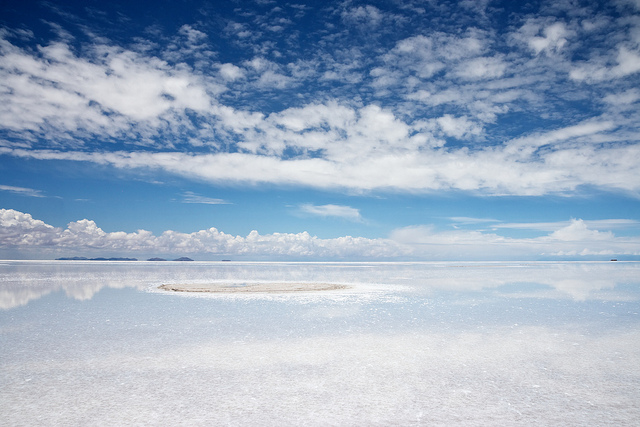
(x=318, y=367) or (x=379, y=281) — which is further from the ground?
(x=379, y=281)

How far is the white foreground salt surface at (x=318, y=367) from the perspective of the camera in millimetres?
6422

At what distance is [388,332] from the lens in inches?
511

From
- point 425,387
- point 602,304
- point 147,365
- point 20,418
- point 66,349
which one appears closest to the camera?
point 20,418

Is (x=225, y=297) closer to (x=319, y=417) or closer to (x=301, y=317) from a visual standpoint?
(x=301, y=317)

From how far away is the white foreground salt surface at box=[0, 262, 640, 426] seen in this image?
642 centimetres

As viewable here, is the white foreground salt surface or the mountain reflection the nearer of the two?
the white foreground salt surface

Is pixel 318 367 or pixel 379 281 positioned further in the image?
pixel 379 281

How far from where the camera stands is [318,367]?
9.00 metres

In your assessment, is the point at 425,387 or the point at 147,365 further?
the point at 147,365

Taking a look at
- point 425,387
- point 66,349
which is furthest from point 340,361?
point 66,349

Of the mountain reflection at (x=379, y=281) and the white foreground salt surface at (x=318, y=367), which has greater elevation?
the mountain reflection at (x=379, y=281)

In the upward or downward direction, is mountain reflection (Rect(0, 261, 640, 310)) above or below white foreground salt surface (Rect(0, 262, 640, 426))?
above

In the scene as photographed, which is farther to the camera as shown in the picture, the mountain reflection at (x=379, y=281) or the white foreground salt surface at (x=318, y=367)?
the mountain reflection at (x=379, y=281)

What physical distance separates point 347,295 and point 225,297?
742cm
